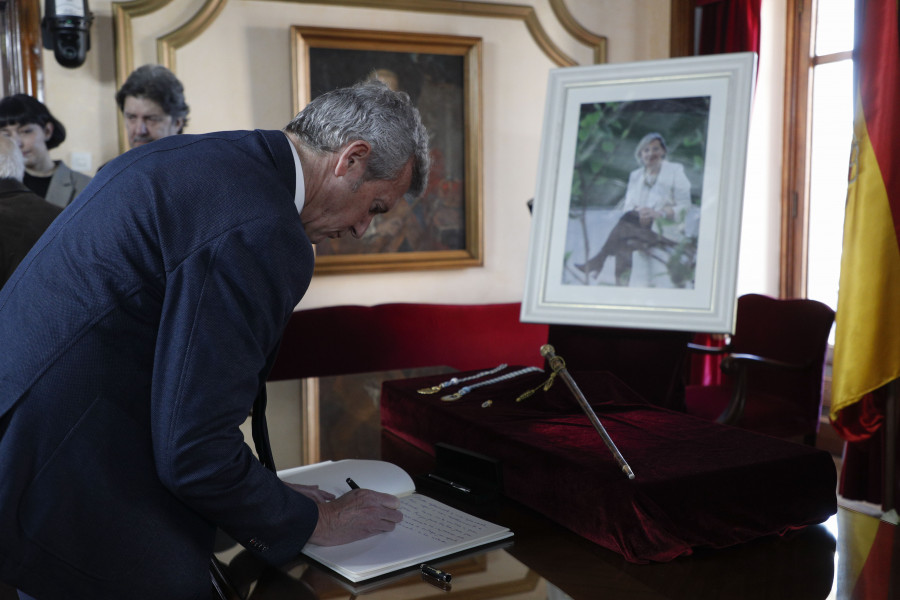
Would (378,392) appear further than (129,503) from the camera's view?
Yes

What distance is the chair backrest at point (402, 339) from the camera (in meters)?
4.36

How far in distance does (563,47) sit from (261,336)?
421cm

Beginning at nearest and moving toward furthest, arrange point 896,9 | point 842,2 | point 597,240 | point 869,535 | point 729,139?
point 869,535 < point 729,139 < point 597,240 < point 896,9 < point 842,2

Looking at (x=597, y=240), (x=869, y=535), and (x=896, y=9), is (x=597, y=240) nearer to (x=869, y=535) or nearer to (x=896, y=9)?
(x=869, y=535)

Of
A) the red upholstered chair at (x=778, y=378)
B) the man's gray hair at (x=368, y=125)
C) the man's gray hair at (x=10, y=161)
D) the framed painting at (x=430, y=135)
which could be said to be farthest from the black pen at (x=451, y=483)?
the framed painting at (x=430, y=135)

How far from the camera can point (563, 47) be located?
500 cm

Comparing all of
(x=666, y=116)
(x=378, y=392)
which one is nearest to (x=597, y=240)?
(x=666, y=116)

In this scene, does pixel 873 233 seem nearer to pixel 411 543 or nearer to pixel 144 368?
pixel 411 543

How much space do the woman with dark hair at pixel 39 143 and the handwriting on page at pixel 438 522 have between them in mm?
2669

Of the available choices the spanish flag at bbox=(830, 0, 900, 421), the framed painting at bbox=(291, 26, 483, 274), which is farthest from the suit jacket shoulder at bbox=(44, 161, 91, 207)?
the spanish flag at bbox=(830, 0, 900, 421)

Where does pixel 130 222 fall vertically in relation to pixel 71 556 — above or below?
above

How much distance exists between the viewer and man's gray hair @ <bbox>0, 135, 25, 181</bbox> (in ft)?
9.02

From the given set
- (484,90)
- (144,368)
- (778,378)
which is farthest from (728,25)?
(144,368)

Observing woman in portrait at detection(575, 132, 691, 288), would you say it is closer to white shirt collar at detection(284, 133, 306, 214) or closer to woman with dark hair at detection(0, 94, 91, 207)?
white shirt collar at detection(284, 133, 306, 214)
